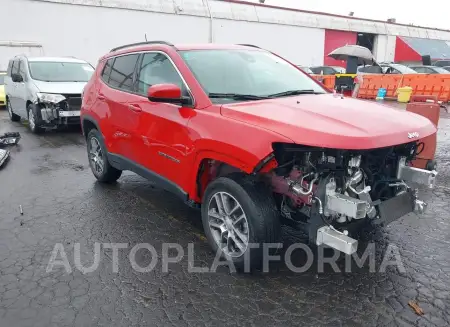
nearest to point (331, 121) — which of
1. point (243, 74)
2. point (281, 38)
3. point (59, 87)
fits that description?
point (243, 74)

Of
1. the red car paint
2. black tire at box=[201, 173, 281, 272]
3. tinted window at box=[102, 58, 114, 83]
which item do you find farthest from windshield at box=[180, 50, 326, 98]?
tinted window at box=[102, 58, 114, 83]

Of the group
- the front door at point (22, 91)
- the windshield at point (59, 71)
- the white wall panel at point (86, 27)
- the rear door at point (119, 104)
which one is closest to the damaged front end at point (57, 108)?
the windshield at point (59, 71)

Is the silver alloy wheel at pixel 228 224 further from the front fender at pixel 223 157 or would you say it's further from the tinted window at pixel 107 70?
the tinted window at pixel 107 70

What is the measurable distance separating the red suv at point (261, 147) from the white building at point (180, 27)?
15559 mm

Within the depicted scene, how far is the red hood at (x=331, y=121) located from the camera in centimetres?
270

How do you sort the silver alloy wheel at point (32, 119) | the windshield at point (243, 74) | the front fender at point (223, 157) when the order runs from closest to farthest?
1. the front fender at point (223, 157)
2. the windshield at point (243, 74)
3. the silver alloy wheel at point (32, 119)

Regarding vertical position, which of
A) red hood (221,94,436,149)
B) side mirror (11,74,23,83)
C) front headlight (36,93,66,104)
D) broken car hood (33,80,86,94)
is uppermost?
red hood (221,94,436,149)

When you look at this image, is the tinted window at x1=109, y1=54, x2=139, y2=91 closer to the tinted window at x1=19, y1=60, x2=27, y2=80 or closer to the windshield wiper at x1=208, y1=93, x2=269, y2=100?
the windshield wiper at x1=208, y1=93, x2=269, y2=100

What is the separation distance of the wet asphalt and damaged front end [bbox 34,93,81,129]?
4886mm

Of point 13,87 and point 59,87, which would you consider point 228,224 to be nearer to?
point 59,87

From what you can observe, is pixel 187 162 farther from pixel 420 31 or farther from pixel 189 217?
pixel 420 31

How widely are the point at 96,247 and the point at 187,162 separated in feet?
4.04

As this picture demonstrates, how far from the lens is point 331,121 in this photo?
9.64 feet

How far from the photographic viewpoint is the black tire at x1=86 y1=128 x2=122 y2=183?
212 inches
